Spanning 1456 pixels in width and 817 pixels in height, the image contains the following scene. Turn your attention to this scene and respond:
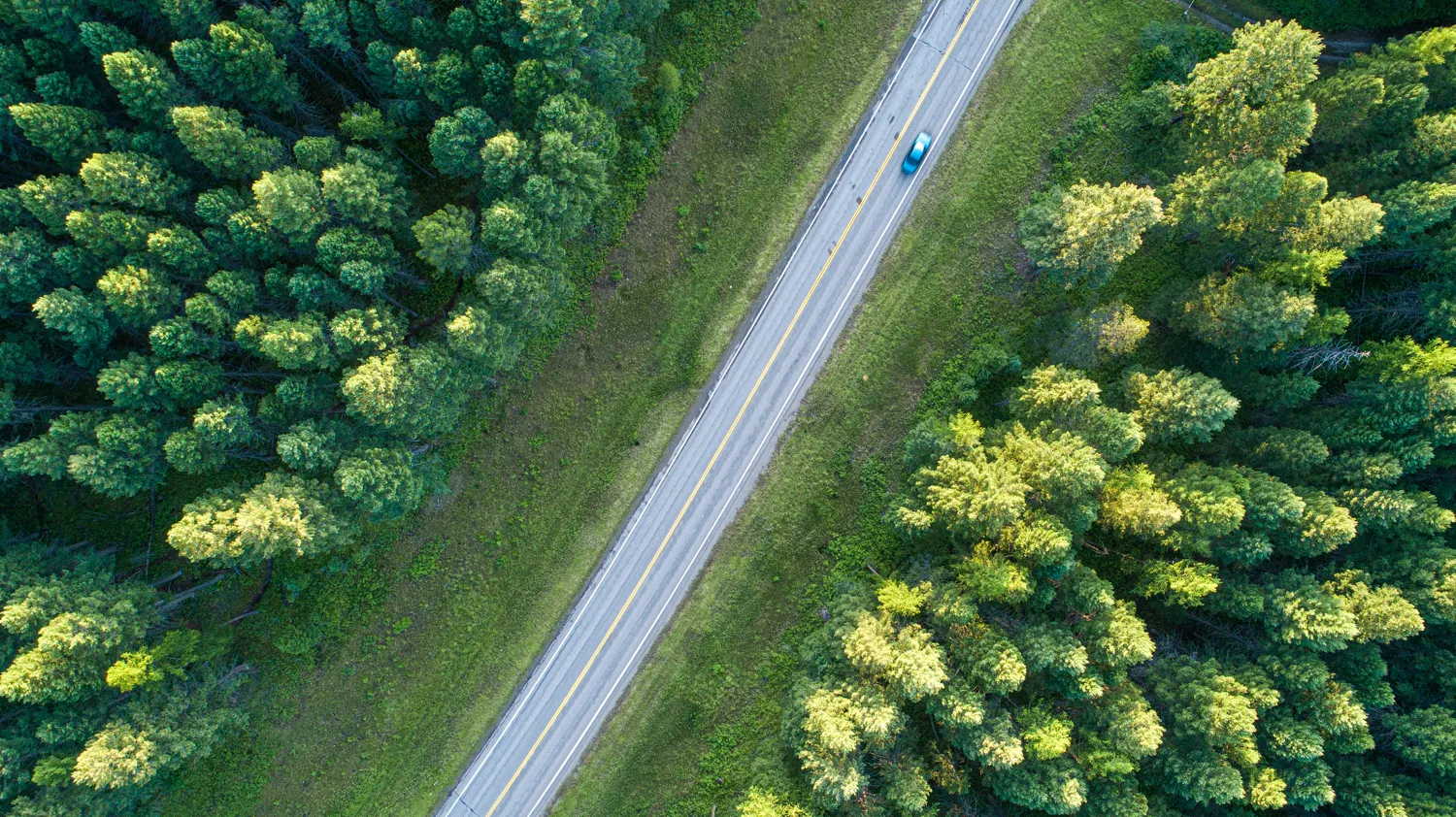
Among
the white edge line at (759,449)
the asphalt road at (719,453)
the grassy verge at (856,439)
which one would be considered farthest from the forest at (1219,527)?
the asphalt road at (719,453)

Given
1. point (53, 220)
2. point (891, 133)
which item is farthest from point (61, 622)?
point (891, 133)

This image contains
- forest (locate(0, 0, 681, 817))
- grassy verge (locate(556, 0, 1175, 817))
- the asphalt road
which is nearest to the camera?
forest (locate(0, 0, 681, 817))

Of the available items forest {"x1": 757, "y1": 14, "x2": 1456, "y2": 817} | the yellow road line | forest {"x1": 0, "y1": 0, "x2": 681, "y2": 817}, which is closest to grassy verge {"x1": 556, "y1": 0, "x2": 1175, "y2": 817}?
the yellow road line

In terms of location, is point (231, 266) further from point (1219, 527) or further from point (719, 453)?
point (1219, 527)

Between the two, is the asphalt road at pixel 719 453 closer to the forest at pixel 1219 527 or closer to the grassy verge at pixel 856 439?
the grassy verge at pixel 856 439

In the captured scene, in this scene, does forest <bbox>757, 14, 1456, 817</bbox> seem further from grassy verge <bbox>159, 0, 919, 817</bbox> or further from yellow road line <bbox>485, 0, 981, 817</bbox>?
grassy verge <bbox>159, 0, 919, 817</bbox>

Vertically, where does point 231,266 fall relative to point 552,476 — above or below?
above

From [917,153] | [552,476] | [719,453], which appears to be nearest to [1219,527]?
[917,153]
